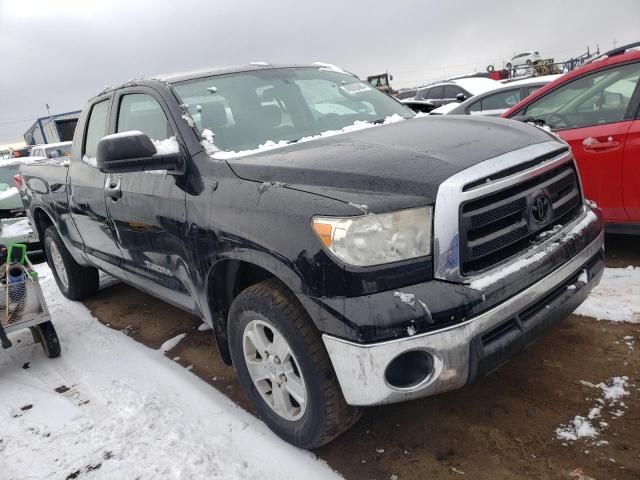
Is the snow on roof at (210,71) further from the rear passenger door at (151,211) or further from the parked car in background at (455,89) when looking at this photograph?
the parked car in background at (455,89)

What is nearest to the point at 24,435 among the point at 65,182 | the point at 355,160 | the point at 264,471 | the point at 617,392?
the point at 264,471

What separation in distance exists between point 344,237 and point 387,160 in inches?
17.1

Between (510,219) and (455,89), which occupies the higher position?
(455,89)

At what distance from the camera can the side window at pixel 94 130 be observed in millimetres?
3721

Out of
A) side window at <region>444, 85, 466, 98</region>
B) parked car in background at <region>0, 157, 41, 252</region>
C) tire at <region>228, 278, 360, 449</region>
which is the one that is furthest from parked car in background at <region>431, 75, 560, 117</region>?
parked car in background at <region>0, 157, 41, 252</region>

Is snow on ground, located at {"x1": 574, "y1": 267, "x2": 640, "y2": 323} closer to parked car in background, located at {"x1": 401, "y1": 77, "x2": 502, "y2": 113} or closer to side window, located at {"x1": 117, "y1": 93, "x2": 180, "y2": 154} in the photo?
side window, located at {"x1": 117, "y1": 93, "x2": 180, "y2": 154}

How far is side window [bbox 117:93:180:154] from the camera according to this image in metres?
2.73

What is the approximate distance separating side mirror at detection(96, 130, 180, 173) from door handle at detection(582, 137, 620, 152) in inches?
121

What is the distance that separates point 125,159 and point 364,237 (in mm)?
1362

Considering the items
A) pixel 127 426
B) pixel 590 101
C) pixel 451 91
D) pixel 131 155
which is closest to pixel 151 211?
pixel 131 155

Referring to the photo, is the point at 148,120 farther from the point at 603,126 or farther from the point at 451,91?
the point at 451,91

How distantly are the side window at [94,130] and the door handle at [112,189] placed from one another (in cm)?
43

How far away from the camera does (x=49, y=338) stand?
3754 millimetres

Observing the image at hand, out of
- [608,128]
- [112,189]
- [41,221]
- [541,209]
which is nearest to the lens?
[541,209]
